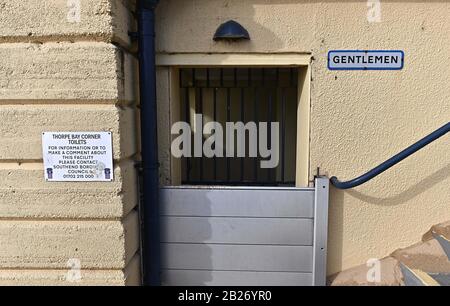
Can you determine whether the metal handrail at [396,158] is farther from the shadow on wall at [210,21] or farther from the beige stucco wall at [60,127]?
the beige stucco wall at [60,127]

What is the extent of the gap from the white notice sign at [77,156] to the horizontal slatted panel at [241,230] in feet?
2.57

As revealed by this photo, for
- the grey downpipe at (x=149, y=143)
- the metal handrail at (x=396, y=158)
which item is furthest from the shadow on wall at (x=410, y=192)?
the grey downpipe at (x=149, y=143)

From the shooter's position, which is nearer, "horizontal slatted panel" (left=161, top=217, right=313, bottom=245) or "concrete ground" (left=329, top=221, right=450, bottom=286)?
"concrete ground" (left=329, top=221, right=450, bottom=286)

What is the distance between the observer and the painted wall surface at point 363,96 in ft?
8.27

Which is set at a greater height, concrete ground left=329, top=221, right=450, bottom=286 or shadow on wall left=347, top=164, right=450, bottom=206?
shadow on wall left=347, top=164, right=450, bottom=206

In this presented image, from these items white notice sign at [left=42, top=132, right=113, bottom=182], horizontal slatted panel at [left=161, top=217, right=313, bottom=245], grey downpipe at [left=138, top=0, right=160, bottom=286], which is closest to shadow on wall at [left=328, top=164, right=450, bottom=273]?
horizontal slatted panel at [left=161, top=217, right=313, bottom=245]

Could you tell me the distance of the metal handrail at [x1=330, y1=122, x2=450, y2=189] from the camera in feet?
8.02

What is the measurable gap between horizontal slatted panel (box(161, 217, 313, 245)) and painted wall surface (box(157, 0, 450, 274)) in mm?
341

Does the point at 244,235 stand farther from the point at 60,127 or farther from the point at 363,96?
the point at 60,127

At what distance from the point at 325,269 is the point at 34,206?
253 cm

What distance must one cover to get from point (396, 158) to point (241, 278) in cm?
177

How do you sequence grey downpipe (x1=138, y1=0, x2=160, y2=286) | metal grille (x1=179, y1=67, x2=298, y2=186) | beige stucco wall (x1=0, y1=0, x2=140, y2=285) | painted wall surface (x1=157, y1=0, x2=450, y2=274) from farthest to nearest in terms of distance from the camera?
metal grille (x1=179, y1=67, x2=298, y2=186), painted wall surface (x1=157, y1=0, x2=450, y2=274), grey downpipe (x1=138, y1=0, x2=160, y2=286), beige stucco wall (x1=0, y1=0, x2=140, y2=285)

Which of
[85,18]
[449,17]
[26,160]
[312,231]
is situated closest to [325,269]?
[312,231]

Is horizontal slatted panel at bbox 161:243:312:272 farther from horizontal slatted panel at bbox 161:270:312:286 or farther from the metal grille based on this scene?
the metal grille
